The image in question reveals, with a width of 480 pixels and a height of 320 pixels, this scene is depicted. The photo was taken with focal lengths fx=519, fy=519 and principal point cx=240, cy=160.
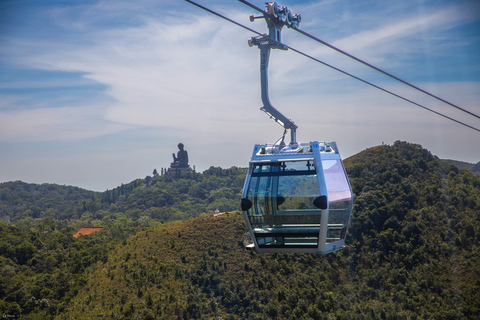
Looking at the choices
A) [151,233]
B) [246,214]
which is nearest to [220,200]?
[151,233]

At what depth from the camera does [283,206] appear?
13109 mm

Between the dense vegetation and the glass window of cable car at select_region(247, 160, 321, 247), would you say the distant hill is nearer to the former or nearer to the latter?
the dense vegetation

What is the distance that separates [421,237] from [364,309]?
15413 millimetres

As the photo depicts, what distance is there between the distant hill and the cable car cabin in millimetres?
36293

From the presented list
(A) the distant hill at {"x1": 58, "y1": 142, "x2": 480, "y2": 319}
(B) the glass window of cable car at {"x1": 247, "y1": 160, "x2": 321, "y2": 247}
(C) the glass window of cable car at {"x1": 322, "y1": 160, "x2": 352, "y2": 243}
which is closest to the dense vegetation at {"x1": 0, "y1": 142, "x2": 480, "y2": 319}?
(A) the distant hill at {"x1": 58, "y1": 142, "x2": 480, "y2": 319}

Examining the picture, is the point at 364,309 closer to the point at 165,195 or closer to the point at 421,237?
the point at 421,237

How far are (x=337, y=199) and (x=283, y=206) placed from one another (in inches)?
53.5

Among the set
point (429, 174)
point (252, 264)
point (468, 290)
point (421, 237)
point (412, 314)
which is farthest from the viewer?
point (429, 174)

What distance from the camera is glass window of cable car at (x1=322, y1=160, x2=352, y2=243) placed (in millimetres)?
12639

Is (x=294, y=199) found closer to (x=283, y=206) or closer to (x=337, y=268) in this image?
(x=283, y=206)

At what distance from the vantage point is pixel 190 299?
5072 centimetres

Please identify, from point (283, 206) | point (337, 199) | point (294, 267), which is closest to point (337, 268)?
point (294, 267)

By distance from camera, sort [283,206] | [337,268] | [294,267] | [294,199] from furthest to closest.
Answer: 1. [337,268]
2. [294,267]
3. [283,206]
4. [294,199]

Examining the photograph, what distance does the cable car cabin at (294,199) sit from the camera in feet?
40.8
